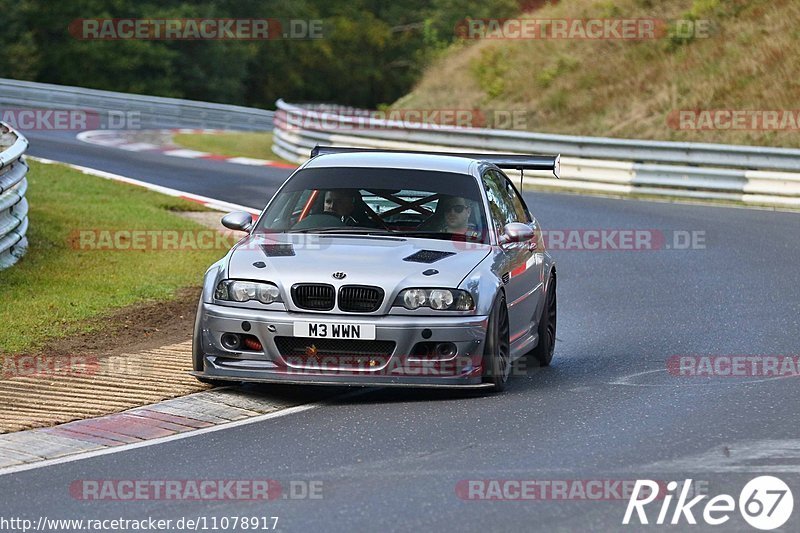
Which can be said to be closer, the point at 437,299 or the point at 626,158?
the point at 437,299

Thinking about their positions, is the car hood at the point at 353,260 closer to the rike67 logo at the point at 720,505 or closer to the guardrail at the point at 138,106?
the rike67 logo at the point at 720,505

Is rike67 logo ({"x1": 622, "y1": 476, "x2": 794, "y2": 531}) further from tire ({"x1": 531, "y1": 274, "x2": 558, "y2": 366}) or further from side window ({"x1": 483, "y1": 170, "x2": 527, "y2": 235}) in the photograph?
tire ({"x1": 531, "y1": 274, "x2": 558, "y2": 366})

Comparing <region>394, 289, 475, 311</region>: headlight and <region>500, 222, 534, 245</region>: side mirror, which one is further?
<region>500, 222, 534, 245</region>: side mirror

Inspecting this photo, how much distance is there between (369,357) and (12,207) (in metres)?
6.75

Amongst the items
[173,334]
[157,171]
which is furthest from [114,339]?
[157,171]

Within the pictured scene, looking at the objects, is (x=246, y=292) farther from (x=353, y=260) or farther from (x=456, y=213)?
(x=456, y=213)

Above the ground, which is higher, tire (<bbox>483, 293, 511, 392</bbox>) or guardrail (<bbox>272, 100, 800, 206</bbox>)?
tire (<bbox>483, 293, 511, 392</bbox>)

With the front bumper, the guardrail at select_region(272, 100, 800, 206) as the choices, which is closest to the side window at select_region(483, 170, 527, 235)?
the front bumper

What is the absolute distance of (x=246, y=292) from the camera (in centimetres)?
913

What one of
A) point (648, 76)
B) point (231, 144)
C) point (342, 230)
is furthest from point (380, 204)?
point (231, 144)

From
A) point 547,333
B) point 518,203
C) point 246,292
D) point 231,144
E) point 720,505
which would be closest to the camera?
point 720,505

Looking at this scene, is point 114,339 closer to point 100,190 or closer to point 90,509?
point 90,509

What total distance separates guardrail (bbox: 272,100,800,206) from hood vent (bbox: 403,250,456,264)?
14655mm

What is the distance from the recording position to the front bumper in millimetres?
8875
